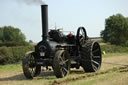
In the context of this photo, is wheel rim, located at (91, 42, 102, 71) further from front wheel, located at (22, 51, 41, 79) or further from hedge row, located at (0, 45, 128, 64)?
hedge row, located at (0, 45, 128, 64)

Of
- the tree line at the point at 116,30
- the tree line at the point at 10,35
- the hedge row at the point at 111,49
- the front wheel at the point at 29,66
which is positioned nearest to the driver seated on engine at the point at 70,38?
the front wheel at the point at 29,66

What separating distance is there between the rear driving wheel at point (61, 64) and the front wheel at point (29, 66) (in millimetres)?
1347

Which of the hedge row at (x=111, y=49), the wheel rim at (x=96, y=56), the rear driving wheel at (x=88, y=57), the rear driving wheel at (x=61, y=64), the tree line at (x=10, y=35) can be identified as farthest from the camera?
the tree line at (x=10, y=35)

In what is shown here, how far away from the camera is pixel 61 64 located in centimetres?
1087

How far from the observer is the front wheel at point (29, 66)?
11281mm

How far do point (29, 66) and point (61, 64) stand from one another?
5.60 feet

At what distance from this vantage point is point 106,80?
9742 millimetres


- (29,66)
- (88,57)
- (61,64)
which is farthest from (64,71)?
(88,57)

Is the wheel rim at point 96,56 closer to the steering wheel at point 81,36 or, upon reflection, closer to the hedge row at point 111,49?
the steering wheel at point 81,36

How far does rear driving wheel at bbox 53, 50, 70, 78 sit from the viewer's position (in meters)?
10.6

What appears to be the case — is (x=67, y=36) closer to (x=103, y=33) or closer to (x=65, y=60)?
(x=65, y=60)

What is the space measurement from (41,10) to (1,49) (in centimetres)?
1324

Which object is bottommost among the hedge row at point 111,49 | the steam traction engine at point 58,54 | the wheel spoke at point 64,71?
the hedge row at point 111,49

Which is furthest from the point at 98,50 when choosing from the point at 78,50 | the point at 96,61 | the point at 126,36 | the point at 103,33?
the point at 103,33
